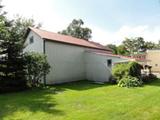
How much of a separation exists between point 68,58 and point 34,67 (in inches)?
225

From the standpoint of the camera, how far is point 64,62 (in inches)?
821

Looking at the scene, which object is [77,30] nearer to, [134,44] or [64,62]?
[64,62]

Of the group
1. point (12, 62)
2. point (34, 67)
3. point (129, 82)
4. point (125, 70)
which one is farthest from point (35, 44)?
point (129, 82)

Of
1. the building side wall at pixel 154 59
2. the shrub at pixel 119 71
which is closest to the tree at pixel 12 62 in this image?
the shrub at pixel 119 71

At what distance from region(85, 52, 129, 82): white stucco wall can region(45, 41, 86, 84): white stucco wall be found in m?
0.67

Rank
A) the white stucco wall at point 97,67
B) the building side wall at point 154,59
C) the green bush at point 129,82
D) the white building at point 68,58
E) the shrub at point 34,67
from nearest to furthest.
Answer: the shrub at point 34,67 < the green bush at point 129,82 < the white building at point 68,58 < the white stucco wall at point 97,67 < the building side wall at point 154,59

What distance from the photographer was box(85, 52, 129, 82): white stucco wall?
21891 millimetres

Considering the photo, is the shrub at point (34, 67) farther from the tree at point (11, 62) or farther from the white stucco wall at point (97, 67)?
the white stucco wall at point (97, 67)

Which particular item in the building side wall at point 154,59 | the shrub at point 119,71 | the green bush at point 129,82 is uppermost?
the building side wall at point 154,59

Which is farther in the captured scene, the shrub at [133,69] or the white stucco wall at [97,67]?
the white stucco wall at [97,67]

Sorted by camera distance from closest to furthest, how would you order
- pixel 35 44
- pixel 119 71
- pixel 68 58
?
pixel 119 71 → pixel 35 44 → pixel 68 58

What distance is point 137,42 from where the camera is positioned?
73500 millimetres

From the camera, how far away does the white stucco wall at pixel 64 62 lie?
759 inches

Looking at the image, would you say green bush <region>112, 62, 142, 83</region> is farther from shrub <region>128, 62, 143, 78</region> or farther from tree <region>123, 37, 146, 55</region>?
tree <region>123, 37, 146, 55</region>
